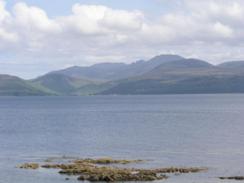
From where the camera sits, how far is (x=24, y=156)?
97.4 meters

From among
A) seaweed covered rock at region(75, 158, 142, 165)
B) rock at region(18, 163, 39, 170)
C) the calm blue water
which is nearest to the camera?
the calm blue water

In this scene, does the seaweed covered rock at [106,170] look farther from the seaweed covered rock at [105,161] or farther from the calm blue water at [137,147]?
the calm blue water at [137,147]

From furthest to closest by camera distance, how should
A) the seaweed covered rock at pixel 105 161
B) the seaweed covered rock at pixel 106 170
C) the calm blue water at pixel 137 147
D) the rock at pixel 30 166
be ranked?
the seaweed covered rock at pixel 105 161 → the rock at pixel 30 166 → the calm blue water at pixel 137 147 → the seaweed covered rock at pixel 106 170

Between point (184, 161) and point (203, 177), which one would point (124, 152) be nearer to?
point (184, 161)

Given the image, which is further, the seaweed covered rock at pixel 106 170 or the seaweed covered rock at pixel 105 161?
the seaweed covered rock at pixel 105 161

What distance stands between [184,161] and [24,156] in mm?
28868

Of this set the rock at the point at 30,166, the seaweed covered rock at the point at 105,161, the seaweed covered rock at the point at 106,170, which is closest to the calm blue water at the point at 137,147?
the rock at the point at 30,166

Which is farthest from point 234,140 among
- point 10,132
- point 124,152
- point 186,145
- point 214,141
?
point 10,132

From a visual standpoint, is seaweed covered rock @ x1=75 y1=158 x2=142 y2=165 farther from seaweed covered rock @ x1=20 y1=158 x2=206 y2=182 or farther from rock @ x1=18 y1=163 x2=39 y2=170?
rock @ x1=18 y1=163 x2=39 y2=170

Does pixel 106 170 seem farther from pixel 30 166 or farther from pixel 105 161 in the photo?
pixel 30 166

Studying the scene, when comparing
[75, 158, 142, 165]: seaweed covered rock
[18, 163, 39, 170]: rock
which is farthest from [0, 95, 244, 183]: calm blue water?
[75, 158, 142, 165]: seaweed covered rock

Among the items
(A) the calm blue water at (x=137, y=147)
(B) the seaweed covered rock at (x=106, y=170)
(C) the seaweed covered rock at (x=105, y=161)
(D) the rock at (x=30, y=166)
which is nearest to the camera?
(B) the seaweed covered rock at (x=106, y=170)

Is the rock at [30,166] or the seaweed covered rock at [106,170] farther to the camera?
the rock at [30,166]

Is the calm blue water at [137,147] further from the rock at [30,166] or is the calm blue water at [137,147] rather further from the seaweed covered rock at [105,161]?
the seaweed covered rock at [105,161]
